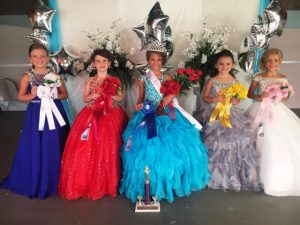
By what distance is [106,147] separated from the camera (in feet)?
7.54

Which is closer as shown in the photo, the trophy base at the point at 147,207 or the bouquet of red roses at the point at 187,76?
the trophy base at the point at 147,207

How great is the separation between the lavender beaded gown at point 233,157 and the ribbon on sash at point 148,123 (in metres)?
0.51

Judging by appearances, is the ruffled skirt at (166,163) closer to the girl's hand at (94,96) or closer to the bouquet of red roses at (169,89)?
the bouquet of red roses at (169,89)

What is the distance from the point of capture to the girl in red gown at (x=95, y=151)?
89.4 inches

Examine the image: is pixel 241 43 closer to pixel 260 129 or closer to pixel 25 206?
pixel 260 129

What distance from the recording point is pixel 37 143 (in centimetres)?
235

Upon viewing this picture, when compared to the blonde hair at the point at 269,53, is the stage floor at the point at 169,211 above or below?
below

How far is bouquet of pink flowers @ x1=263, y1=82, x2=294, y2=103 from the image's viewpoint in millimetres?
2420

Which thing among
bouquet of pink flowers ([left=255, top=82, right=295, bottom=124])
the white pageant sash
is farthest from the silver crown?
bouquet of pink flowers ([left=255, top=82, right=295, bottom=124])

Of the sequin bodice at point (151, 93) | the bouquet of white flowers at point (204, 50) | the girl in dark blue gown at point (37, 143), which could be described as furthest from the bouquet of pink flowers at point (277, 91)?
the girl in dark blue gown at point (37, 143)

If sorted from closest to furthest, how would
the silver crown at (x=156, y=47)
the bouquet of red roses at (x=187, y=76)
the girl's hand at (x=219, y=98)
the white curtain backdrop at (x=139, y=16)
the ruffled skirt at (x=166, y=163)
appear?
the ruffled skirt at (x=166, y=163)
the bouquet of red roses at (x=187, y=76)
the girl's hand at (x=219, y=98)
the silver crown at (x=156, y=47)
the white curtain backdrop at (x=139, y=16)

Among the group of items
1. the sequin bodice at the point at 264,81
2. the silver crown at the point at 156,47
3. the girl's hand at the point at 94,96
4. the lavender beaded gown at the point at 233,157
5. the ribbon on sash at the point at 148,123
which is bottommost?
the lavender beaded gown at the point at 233,157

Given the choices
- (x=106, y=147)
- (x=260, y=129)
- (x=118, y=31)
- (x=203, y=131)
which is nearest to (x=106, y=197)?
(x=106, y=147)

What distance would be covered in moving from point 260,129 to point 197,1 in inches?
55.4
